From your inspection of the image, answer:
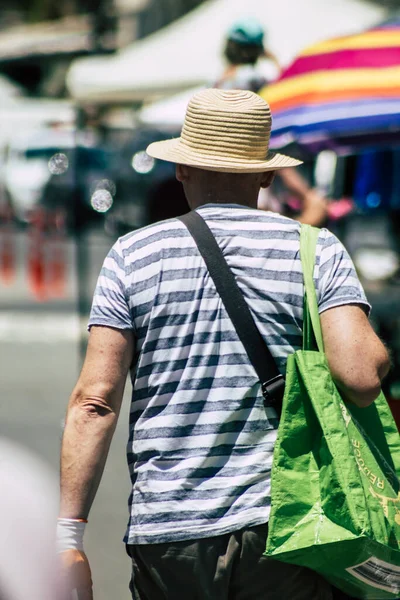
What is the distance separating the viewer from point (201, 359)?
8.73 feet

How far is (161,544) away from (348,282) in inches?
29.0

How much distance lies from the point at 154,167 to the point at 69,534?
669 inches

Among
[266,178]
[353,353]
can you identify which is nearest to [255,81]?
[266,178]

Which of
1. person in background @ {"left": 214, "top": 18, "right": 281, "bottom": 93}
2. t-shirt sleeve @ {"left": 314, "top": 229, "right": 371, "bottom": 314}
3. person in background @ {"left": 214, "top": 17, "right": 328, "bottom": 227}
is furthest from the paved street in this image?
t-shirt sleeve @ {"left": 314, "top": 229, "right": 371, "bottom": 314}

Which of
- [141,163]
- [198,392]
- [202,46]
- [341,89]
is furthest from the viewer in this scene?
[141,163]

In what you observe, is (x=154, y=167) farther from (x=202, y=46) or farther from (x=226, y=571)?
(x=226, y=571)

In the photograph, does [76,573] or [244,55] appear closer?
[76,573]

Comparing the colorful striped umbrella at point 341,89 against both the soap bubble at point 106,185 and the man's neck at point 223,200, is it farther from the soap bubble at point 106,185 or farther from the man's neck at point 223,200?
the soap bubble at point 106,185

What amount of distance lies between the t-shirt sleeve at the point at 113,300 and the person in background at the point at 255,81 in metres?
3.49

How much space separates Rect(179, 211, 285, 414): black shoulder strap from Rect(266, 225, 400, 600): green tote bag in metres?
0.06

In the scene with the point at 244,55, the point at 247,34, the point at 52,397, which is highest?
the point at 247,34

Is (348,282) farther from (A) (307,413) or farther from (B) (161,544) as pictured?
(B) (161,544)

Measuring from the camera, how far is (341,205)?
7.82 m

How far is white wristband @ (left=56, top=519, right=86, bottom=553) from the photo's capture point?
2.61 meters
